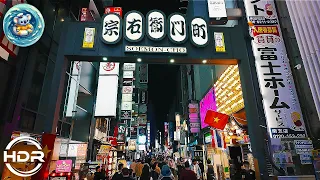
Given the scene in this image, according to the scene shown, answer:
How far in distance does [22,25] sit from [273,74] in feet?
34.1

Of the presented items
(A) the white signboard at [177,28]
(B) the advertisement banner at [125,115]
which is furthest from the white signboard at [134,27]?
(B) the advertisement banner at [125,115]

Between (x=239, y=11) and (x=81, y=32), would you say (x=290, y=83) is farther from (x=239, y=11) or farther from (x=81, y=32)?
(x=81, y=32)

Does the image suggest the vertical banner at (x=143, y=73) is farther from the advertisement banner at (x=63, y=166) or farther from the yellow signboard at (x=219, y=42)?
the advertisement banner at (x=63, y=166)

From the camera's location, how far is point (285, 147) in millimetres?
7832

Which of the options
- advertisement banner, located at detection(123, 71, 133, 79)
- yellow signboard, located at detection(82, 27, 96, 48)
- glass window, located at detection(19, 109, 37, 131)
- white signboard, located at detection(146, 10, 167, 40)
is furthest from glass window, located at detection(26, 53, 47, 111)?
advertisement banner, located at detection(123, 71, 133, 79)

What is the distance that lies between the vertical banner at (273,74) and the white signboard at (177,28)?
335 cm

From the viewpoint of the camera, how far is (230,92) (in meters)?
12.3

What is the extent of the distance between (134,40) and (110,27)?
1373 mm

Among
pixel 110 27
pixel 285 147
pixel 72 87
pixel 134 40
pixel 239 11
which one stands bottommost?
pixel 285 147

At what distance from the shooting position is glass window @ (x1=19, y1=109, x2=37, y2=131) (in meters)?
7.45

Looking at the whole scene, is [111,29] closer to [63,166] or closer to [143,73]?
[63,166]

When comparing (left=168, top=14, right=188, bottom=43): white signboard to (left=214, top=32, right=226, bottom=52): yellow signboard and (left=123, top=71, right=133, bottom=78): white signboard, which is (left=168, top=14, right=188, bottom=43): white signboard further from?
(left=123, top=71, right=133, bottom=78): white signboard

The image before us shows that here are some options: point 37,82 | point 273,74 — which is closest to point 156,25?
point 273,74

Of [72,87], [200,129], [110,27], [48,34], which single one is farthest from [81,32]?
[200,129]
